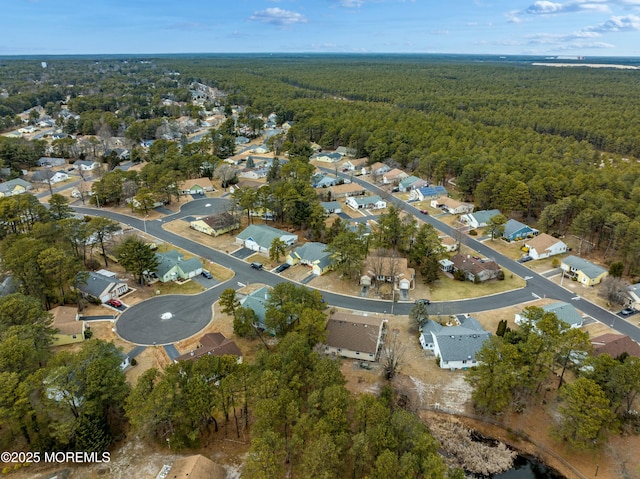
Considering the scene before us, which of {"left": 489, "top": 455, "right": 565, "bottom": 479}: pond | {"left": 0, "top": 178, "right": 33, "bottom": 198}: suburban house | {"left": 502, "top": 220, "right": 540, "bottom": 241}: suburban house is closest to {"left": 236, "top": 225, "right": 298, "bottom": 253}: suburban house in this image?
{"left": 502, "top": 220, "right": 540, "bottom": 241}: suburban house

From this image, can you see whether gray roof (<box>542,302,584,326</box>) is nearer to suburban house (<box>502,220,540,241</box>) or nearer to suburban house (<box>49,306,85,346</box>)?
suburban house (<box>502,220,540,241</box>)

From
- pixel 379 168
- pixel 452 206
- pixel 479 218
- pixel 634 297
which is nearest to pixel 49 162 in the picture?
pixel 379 168

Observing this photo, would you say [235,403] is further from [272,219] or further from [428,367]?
[272,219]

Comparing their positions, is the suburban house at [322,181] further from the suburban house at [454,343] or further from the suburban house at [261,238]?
the suburban house at [454,343]

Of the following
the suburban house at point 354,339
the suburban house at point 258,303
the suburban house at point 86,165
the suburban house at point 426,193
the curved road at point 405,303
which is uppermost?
the suburban house at point 86,165

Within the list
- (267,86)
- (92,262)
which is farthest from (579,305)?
(267,86)

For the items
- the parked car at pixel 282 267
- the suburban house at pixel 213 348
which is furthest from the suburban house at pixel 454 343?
the parked car at pixel 282 267

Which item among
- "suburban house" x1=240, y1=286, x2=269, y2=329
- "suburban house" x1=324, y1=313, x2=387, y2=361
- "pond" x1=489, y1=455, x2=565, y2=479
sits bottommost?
"pond" x1=489, y1=455, x2=565, y2=479
